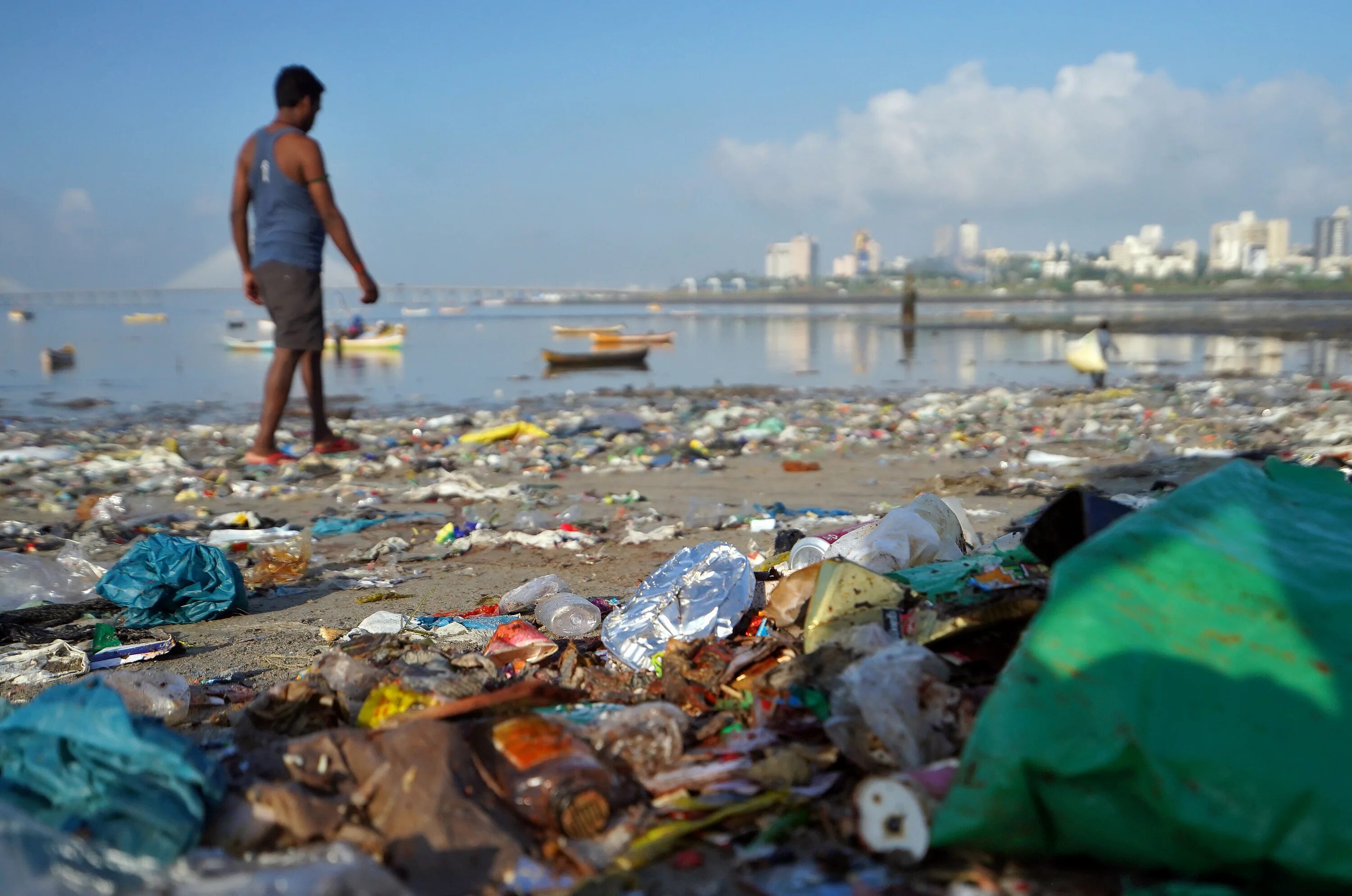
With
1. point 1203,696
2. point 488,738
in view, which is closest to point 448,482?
point 488,738

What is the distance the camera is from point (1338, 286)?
59812 millimetres

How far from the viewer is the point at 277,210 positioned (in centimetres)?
573

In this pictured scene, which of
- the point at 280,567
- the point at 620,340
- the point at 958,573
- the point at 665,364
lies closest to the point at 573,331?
the point at 620,340

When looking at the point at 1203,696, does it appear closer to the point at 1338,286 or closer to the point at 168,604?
the point at 168,604

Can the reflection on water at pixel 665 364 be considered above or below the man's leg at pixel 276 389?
below

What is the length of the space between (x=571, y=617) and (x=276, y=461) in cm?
417

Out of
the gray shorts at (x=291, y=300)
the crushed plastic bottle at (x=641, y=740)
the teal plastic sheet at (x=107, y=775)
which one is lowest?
the crushed plastic bottle at (x=641, y=740)

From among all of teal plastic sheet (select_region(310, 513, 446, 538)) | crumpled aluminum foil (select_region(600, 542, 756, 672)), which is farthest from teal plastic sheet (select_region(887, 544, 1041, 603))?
teal plastic sheet (select_region(310, 513, 446, 538))

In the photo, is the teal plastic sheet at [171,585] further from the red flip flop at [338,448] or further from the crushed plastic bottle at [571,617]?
the red flip flop at [338,448]

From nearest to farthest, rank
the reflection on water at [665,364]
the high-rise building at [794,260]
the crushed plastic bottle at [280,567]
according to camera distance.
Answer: the crushed plastic bottle at [280,567]
the reflection on water at [665,364]
the high-rise building at [794,260]

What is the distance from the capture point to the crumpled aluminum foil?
2.51 m

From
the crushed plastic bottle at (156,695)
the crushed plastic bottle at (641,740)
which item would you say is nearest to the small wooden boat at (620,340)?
the crushed plastic bottle at (156,695)

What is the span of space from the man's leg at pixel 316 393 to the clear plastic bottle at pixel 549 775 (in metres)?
4.53

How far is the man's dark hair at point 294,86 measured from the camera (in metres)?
5.62
